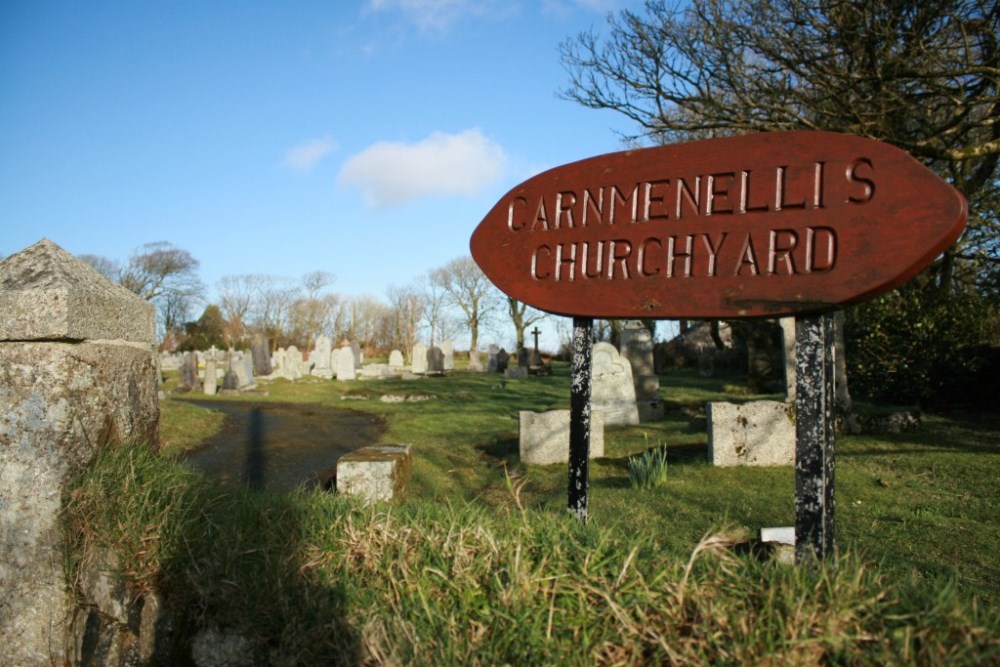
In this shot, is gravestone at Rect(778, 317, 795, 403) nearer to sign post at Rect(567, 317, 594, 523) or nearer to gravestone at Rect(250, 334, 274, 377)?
sign post at Rect(567, 317, 594, 523)

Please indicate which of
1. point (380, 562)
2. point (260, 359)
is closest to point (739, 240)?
point (380, 562)

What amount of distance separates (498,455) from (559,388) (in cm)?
1164

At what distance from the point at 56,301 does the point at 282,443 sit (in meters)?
8.99

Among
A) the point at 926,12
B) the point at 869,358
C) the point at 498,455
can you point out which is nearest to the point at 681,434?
the point at 498,455

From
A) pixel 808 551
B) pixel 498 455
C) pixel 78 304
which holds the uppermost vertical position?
pixel 78 304

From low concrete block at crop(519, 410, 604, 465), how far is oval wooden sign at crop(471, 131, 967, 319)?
537 centimetres

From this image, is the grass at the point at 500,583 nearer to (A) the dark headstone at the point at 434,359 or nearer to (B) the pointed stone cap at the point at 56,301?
(B) the pointed stone cap at the point at 56,301

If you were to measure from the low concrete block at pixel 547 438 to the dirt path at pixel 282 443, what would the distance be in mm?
2649

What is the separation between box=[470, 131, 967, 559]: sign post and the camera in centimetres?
271

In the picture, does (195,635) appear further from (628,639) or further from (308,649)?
(628,639)

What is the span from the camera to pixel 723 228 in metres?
3.12

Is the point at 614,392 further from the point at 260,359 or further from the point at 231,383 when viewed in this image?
the point at 260,359

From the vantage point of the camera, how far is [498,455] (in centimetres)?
985

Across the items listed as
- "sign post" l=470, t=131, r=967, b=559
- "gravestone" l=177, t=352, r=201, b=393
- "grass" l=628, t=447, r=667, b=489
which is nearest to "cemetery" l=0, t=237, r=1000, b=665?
"grass" l=628, t=447, r=667, b=489
